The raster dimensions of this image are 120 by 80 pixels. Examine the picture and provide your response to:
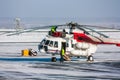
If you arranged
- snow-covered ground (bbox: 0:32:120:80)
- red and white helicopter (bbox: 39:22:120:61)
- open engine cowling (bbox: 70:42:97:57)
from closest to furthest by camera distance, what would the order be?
1. snow-covered ground (bbox: 0:32:120:80)
2. red and white helicopter (bbox: 39:22:120:61)
3. open engine cowling (bbox: 70:42:97:57)

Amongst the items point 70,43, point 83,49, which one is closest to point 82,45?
point 83,49

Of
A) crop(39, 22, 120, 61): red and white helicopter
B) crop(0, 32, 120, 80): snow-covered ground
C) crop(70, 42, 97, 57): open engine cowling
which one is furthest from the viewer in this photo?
crop(70, 42, 97, 57): open engine cowling

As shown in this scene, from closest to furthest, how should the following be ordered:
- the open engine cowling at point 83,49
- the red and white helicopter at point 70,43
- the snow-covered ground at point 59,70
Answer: the snow-covered ground at point 59,70, the red and white helicopter at point 70,43, the open engine cowling at point 83,49

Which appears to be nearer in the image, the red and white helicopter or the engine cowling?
the red and white helicopter

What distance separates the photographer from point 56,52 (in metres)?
34.1

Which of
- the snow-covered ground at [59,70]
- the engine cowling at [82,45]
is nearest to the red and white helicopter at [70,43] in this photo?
the engine cowling at [82,45]

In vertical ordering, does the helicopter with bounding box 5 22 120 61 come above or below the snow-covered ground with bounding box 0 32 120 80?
above

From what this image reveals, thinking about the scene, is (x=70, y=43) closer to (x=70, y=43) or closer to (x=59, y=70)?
(x=70, y=43)

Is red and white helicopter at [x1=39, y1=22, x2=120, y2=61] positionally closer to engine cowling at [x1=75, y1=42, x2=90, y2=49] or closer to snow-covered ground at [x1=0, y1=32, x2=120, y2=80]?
engine cowling at [x1=75, y1=42, x2=90, y2=49]

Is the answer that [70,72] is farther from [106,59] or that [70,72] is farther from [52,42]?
[106,59]

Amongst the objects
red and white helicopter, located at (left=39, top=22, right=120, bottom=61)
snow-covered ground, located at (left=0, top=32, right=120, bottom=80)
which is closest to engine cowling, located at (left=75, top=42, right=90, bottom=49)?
red and white helicopter, located at (left=39, top=22, right=120, bottom=61)

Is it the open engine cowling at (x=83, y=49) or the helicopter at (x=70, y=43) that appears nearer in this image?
the helicopter at (x=70, y=43)

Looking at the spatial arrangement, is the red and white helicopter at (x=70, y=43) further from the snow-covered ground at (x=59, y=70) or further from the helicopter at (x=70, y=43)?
the snow-covered ground at (x=59, y=70)

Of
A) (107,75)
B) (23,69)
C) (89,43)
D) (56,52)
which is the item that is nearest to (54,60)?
(56,52)
